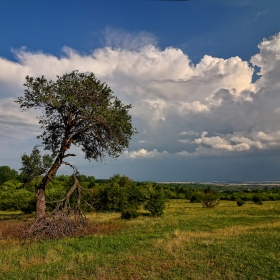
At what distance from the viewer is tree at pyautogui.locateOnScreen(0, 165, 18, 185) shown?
4370 inches

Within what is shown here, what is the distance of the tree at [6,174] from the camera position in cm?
11099

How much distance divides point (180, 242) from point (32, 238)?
9182 millimetres

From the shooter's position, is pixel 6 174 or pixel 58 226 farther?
pixel 6 174

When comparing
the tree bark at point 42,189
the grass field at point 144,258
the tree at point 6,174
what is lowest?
the grass field at point 144,258

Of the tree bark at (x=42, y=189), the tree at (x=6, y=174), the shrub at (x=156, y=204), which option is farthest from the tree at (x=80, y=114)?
the tree at (x=6, y=174)

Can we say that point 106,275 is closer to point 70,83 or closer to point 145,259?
point 145,259

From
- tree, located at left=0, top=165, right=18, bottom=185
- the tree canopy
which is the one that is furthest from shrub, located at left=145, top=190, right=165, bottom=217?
tree, located at left=0, top=165, right=18, bottom=185

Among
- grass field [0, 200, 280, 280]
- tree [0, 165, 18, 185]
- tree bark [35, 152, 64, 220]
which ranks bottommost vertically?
grass field [0, 200, 280, 280]

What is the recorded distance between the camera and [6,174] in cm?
11356

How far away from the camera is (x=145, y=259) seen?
11820 millimetres

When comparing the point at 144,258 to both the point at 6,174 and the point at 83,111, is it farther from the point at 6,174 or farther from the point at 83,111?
the point at 6,174

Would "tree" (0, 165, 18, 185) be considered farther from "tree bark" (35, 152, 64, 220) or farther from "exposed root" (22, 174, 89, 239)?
"exposed root" (22, 174, 89, 239)

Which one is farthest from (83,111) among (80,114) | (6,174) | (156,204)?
(6,174)

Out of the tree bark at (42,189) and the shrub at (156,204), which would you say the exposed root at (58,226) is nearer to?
the tree bark at (42,189)
